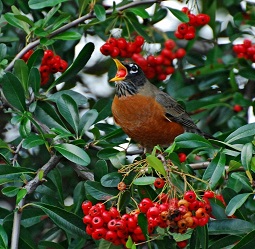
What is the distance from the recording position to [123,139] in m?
3.63

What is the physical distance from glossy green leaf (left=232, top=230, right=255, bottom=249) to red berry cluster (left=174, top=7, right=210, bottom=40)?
155 centimetres

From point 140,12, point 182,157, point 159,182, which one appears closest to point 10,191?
point 159,182

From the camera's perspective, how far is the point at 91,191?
2.82 metres

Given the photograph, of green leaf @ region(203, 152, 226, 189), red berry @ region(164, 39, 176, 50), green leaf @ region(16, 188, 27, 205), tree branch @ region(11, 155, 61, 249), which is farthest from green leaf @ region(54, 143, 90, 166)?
red berry @ region(164, 39, 176, 50)

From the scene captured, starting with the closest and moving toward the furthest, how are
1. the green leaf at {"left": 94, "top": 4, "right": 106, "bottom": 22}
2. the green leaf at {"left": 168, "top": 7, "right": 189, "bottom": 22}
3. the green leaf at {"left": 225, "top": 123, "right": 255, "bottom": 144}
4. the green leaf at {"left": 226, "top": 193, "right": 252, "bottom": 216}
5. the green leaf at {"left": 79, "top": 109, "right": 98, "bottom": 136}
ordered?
the green leaf at {"left": 226, "top": 193, "right": 252, "bottom": 216}
the green leaf at {"left": 225, "top": 123, "right": 255, "bottom": 144}
the green leaf at {"left": 79, "top": 109, "right": 98, "bottom": 136}
the green leaf at {"left": 94, "top": 4, "right": 106, "bottom": 22}
the green leaf at {"left": 168, "top": 7, "right": 189, "bottom": 22}

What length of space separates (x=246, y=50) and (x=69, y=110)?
1328mm

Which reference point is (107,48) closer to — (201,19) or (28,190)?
(201,19)

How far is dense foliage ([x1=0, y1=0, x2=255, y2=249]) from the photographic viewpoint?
2627mm

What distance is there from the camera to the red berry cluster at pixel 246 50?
4059 mm

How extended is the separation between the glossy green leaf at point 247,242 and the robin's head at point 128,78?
5.35 ft

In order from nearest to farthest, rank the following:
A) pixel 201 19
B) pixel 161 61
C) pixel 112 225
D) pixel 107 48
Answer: pixel 112 225
pixel 107 48
pixel 201 19
pixel 161 61

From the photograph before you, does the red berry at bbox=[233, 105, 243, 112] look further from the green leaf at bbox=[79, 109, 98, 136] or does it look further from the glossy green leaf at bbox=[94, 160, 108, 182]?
the glossy green leaf at bbox=[94, 160, 108, 182]

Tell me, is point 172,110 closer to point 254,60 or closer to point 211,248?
point 254,60

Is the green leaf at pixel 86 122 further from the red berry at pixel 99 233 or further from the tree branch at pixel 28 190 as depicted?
the red berry at pixel 99 233
